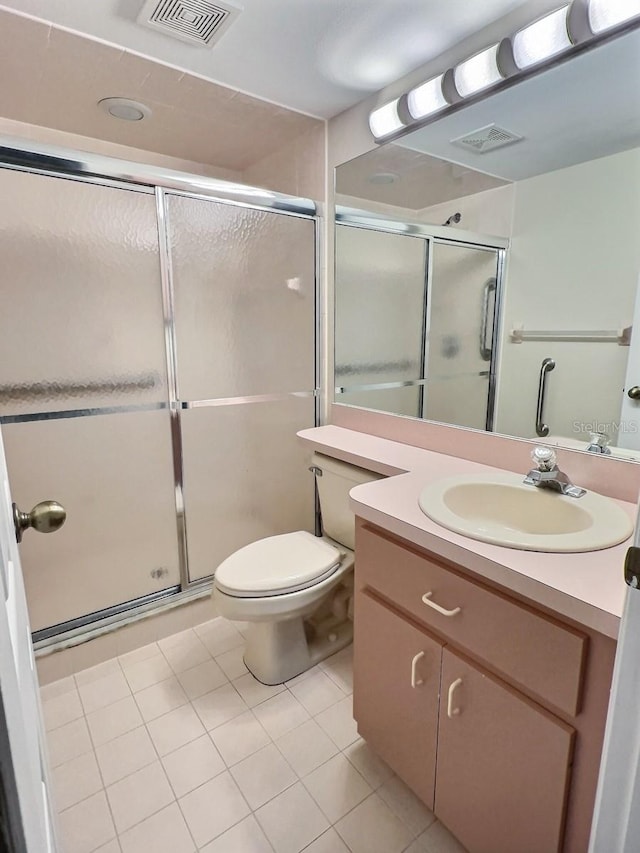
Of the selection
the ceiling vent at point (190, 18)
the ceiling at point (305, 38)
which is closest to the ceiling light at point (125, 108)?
the ceiling at point (305, 38)

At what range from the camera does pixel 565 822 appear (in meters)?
0.80

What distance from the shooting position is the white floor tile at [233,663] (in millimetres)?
1661

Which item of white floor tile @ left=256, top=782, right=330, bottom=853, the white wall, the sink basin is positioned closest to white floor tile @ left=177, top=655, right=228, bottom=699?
white floor tile @ left=256, top=782, right=330, bottom=853

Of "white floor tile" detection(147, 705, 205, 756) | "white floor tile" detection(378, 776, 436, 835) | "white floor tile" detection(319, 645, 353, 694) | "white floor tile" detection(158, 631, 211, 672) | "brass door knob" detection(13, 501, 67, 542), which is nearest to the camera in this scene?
"brass door knob" detection(13, 501, 67, 542)

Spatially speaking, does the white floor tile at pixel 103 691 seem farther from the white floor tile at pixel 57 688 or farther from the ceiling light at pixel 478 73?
the ceiling light at pixel 478 73

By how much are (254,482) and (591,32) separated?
179 centimetres

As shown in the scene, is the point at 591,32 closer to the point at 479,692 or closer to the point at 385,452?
the point at 385,452

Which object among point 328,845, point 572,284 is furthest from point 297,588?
point 572,284

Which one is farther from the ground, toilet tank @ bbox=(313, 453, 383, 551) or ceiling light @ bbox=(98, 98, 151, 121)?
ceiling light @ bbox=(98, 98, 151, 121)

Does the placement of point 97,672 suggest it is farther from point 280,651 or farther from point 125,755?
point 280,651

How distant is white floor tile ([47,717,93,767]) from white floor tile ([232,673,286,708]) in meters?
0.48

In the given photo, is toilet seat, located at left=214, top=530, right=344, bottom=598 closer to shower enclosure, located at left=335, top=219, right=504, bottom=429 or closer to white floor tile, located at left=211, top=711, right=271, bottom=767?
white floor tile, located at left=211, top=711, right=271, bottom=767

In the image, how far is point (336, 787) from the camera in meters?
1.24

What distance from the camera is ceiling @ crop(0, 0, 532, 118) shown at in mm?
1193
